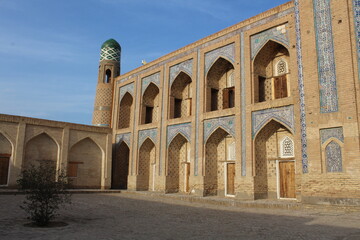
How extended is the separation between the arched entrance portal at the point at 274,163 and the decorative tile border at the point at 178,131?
3726mm

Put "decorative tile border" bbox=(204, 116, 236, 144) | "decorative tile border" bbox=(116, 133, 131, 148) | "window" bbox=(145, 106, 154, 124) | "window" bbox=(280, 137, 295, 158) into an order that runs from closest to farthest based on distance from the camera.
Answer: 1. "window" bbox=(280, 137, 295, 158)
2. "decorative tile border" bbox=(204, 116, 236, 144)
3. "decorative tile border" bbox=(116, 133, 131, 148)
4. "window" bbox=(145, 106, 154, 124)

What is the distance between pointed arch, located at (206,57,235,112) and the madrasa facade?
0.16 ft

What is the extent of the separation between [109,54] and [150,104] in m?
6.18

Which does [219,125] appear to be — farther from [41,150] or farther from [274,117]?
[41,150]

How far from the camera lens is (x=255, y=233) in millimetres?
5461

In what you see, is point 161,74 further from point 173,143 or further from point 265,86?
point 265,86

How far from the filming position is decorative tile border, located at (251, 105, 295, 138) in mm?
11234

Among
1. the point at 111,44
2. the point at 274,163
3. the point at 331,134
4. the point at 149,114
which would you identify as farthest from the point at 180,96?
the point at 331,134

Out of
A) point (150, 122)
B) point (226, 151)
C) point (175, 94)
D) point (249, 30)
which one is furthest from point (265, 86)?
point (150, 122)

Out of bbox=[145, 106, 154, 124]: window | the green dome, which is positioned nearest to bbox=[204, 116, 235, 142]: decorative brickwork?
bbox=[145, 106, 154, 124]: window

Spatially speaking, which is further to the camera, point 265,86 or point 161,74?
point 161,74

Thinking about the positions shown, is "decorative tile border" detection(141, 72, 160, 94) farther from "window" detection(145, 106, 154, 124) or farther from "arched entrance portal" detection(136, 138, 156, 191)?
"arched entrance portal" detection(136, 138, 156, 191)

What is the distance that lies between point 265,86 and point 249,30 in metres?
2.35

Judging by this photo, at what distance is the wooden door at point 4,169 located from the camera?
14.9m
